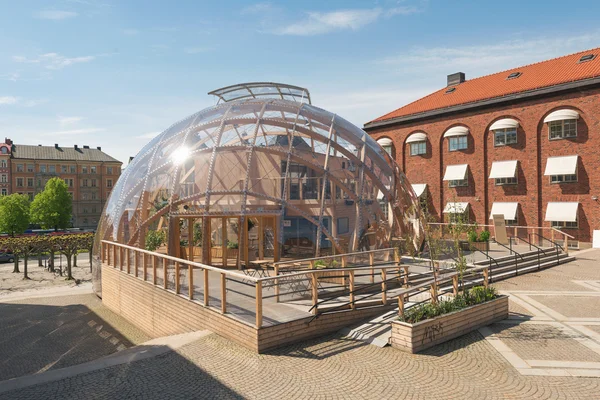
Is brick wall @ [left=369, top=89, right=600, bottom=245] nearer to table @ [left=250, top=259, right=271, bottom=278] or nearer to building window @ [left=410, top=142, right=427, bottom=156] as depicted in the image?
building window @ [left=410, top=142, right=427, bottom=156]

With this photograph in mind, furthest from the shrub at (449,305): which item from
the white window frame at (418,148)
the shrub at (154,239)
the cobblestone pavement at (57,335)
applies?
the white window frame at (418,148)

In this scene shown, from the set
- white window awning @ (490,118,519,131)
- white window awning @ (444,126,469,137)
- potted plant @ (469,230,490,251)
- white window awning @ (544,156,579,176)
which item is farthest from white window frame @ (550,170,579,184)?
potted plant @ (469,230,490,251)

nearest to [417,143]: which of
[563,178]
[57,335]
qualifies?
[563,178]

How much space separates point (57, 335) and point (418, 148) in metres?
29.5

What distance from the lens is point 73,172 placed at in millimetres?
74875

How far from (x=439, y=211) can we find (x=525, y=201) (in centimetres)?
672

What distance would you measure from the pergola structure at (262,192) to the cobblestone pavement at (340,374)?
17.2 feet

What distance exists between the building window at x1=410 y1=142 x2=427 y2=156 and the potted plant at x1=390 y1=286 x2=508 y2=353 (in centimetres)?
2600

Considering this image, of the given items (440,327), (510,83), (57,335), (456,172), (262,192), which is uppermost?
(510,83)

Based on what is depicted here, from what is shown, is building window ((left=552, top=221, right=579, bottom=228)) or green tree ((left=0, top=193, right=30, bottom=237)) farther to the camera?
green tree ((left=0, top=193, right=30, bottom=237))

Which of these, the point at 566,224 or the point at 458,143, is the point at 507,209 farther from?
the point at 458,143

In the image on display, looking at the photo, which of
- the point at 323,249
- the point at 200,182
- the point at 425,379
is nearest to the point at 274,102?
the point at 200,182

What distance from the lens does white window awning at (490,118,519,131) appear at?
28.9m

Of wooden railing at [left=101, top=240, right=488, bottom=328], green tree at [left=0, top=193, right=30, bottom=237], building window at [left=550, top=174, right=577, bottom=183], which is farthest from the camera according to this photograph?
green tree at [left=0, top=193, right=30, bottom=237]
